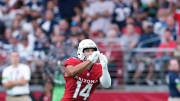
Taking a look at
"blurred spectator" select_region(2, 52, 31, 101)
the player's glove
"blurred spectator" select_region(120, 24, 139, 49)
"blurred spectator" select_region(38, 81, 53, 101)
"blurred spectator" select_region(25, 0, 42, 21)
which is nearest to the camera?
the player's glove

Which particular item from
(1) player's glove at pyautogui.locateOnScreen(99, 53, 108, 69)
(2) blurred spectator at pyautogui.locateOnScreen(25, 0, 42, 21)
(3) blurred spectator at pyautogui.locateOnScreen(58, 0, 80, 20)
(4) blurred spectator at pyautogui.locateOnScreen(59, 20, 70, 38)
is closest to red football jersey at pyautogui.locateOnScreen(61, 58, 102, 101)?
(1) player's glove at pyautogui.locateOnScreen(99, 53, 108, 69)

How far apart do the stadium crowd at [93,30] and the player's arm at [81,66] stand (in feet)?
15.1

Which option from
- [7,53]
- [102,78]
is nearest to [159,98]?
[7,53]

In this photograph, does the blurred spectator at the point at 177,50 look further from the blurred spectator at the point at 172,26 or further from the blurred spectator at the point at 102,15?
the blurred spectator at the point at 102,15

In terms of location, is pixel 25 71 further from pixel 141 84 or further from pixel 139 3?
pixel 139 3

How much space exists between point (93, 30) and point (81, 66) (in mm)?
7367

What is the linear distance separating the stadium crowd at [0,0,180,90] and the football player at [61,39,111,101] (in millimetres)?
4346

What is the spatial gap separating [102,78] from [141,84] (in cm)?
599

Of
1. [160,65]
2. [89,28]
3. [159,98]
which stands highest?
[89,28]

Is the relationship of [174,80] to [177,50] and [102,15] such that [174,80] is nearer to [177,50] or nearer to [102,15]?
[177,50]

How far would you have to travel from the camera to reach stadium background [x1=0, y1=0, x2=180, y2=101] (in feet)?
41.2

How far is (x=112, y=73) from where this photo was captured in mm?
12805

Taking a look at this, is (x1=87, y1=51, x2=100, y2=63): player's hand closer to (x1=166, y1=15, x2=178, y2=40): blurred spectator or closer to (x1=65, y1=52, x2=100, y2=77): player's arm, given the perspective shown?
(x1=65, y1=52, x2=100, y2=77): player's arm

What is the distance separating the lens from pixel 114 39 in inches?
509
